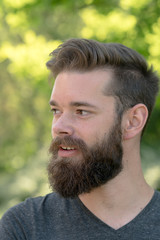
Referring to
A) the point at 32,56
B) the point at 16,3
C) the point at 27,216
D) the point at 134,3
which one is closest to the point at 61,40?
the point at 32,56

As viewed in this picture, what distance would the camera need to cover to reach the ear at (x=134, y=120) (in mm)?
2891

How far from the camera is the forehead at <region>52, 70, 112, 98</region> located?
274cm

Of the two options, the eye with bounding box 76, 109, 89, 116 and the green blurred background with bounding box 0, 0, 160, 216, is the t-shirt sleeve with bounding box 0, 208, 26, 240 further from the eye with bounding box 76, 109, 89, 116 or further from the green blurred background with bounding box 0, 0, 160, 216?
the green blurred background with bounding box 0, 0, 160, 216

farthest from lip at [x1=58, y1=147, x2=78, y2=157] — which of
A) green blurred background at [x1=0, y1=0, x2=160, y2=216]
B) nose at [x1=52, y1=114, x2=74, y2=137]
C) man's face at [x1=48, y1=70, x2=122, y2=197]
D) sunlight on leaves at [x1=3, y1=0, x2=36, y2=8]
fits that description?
sunlight on leaves at [x1=3, y1=0, x2=36, y2=8]

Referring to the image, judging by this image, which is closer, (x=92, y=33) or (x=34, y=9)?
(x=92, y=33)

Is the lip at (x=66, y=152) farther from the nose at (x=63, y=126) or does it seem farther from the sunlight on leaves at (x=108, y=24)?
the sunlight on leaves at (x=108, y=24)

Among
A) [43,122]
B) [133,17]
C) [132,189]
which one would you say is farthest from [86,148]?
[43,122]

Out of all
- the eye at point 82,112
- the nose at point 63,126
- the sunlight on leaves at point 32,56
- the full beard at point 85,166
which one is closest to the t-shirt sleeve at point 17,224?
the full beard at point 85,166

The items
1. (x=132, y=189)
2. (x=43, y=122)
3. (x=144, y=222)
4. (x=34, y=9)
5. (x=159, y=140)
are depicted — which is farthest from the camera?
(x=43, y=122)

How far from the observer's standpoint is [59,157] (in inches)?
109

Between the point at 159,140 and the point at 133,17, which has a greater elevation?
the point at 133,17

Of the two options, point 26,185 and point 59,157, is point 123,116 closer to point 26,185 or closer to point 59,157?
point 59,157

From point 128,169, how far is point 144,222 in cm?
38

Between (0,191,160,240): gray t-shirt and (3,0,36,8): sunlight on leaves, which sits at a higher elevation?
(3,0,36,8): sunlight on leaves
